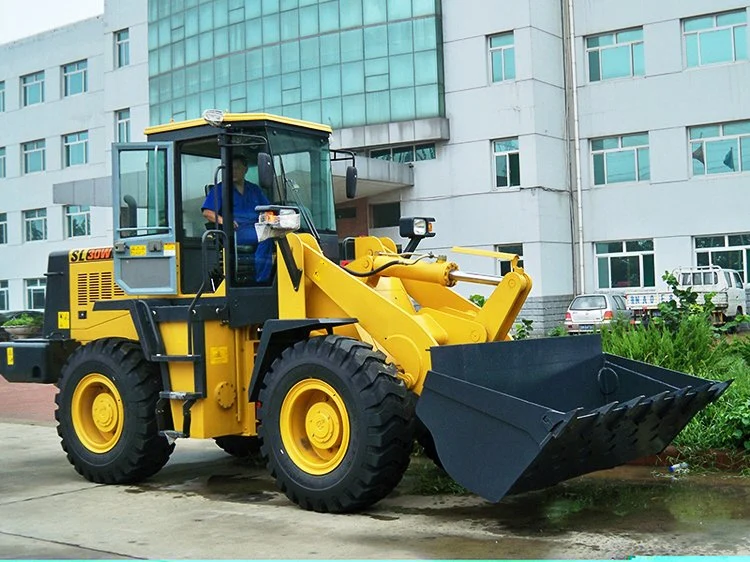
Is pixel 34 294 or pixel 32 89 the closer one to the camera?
pixel 34 294

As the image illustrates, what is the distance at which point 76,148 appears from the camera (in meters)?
48.4

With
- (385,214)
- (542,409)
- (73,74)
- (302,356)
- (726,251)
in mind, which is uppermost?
(73,74)

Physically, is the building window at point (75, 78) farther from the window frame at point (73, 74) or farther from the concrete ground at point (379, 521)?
the concrete ground at point (379, 521)

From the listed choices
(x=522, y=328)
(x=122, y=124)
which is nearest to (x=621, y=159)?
(x=522, y=328)

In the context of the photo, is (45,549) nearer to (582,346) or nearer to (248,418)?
(248,418)

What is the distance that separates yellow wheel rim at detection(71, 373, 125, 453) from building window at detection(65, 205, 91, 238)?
130 feet

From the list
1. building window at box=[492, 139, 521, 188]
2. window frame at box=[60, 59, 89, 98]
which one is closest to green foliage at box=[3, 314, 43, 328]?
window frame at box=[60, 59, 89, 98]

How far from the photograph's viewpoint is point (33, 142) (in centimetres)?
5041

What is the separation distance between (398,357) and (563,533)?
1.79 m

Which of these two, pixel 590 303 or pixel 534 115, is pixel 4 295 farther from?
pixel 590 303

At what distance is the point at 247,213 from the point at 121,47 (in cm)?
4038

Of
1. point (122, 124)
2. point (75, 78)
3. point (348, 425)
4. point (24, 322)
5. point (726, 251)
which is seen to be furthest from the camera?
point (75, 78)

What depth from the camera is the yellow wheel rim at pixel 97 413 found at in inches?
350

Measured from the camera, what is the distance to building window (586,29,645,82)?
3347 centimetres
